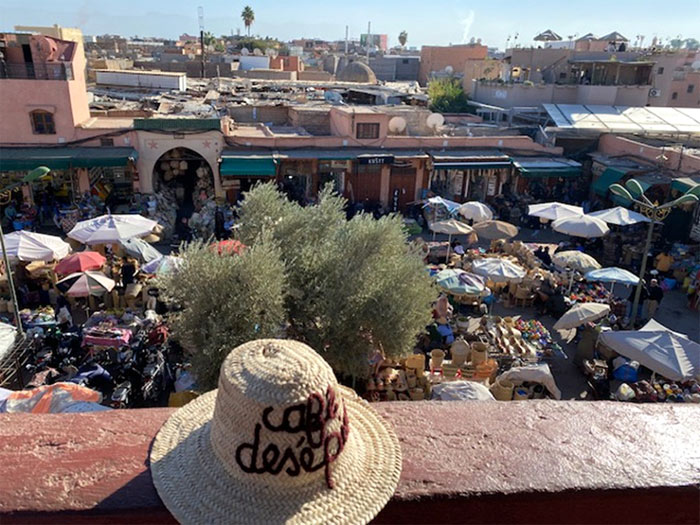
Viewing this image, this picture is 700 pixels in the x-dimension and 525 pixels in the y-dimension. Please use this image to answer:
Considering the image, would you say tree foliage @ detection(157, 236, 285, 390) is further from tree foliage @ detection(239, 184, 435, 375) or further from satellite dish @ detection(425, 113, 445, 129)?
satellite dish @ detection(425, 113, 445, 129)

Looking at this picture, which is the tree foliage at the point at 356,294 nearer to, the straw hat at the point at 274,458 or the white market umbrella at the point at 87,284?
the white market umbrella at the point at 87,284

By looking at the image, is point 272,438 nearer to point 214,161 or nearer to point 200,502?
point 200,502

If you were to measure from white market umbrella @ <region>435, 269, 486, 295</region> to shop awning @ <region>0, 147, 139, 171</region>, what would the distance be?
39.9ft

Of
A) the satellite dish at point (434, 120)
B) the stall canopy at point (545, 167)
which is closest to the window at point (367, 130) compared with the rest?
the satellite dish at point (434, 120)

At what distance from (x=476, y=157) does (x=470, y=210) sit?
202 inches

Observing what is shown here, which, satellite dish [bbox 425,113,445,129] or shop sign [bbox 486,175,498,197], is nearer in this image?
shop sign [bbox 486,175,498,197]

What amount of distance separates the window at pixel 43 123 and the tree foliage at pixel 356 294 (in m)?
14.3

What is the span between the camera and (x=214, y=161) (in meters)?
20.1

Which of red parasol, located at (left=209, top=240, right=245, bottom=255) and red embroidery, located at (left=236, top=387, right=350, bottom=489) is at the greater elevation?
red embroidery, located at (left=236, top=387, right=350, bottom=489)

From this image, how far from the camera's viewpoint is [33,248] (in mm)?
12305

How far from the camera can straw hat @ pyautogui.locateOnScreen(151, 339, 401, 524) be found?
159 centimetres

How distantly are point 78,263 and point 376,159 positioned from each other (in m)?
11.8

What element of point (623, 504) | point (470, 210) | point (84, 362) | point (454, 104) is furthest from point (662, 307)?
point (454, 104)

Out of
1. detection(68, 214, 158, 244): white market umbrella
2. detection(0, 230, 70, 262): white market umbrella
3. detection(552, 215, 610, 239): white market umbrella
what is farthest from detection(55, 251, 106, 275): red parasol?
detection(552, 215, 610, 239): white market umbrella
